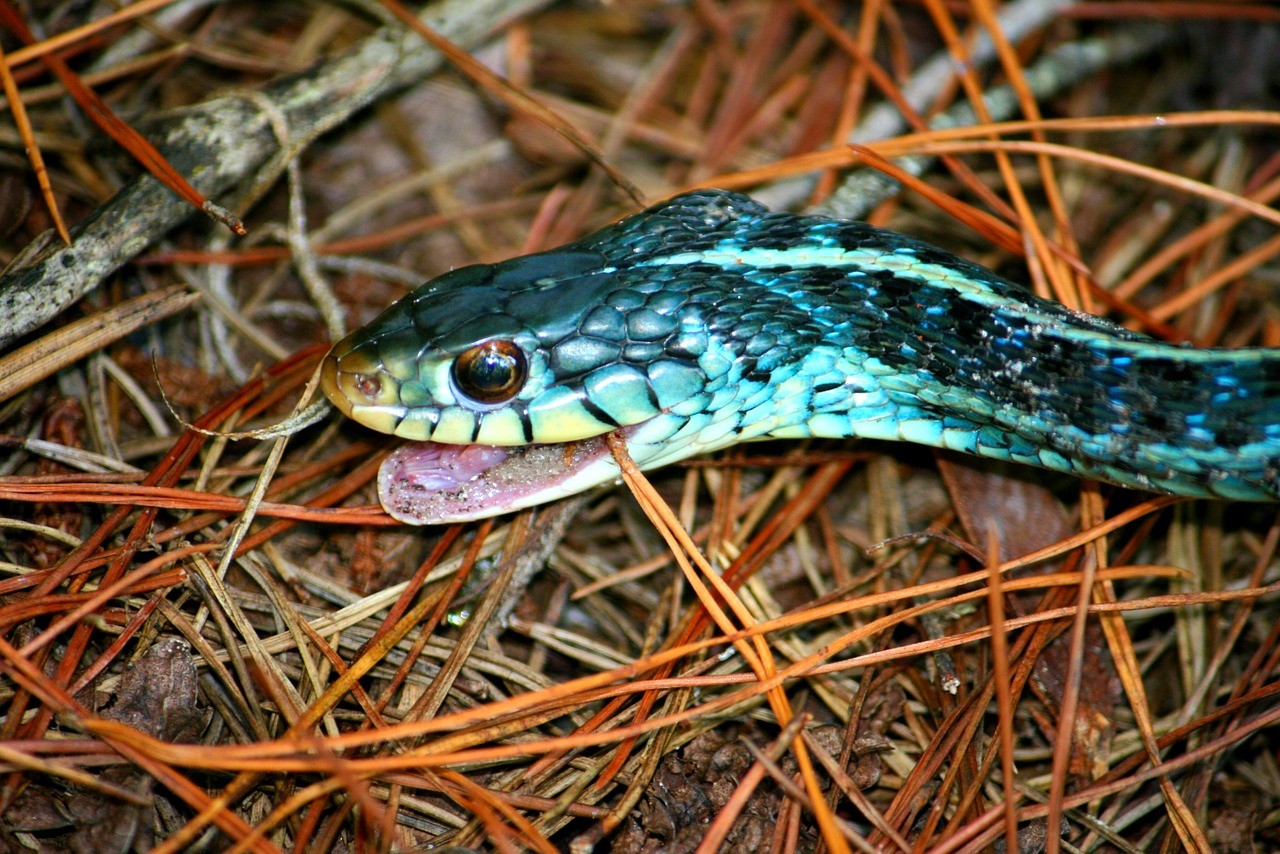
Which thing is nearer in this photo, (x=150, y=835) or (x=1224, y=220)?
(x=150, y=835)

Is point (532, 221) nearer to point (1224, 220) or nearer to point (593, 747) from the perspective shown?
point (593, 747)

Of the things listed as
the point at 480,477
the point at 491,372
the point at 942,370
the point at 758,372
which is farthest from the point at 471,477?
the point at 942,370

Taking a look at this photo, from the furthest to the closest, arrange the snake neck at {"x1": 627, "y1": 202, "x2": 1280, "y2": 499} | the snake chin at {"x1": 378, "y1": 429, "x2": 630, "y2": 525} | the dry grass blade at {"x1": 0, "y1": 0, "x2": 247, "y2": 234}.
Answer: the dry grass blade at {"x1": 0, "y1": 0, "x2": 247, "y2": 234} < the snake chin at {"x1": 378, "y1": 429, "x2": 630, "y2": 525} < the snake neck at {"x1": 627, "y1": 202, "x2": 1280, "y2": 499}

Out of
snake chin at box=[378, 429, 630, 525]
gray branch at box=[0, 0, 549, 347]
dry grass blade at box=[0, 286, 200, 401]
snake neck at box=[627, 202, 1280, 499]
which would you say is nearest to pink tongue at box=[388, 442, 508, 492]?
snake chin at box=[378, 429, 630, 525]

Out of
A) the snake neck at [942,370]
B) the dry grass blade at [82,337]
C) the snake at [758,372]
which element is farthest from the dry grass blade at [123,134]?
the snake neck at [942,370]

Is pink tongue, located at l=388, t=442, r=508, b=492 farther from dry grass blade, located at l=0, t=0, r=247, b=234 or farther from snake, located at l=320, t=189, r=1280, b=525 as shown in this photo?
dry grass blade, located at l=0, t=0, r=247, b=234

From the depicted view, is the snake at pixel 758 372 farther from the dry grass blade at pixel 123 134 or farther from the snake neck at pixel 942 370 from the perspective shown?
the dry grass blade at pixel 123 134

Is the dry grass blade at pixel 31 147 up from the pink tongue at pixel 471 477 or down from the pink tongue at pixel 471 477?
up

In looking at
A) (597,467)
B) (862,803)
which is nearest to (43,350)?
(597,467)
